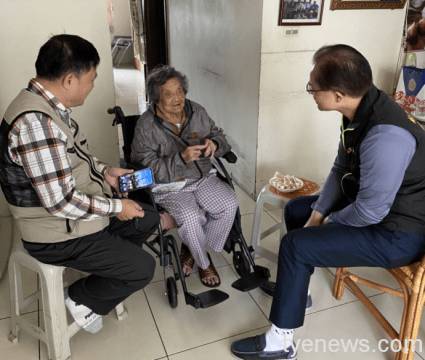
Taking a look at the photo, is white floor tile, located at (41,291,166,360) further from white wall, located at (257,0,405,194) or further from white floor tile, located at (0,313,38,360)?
white wall, located at (257,0,405,194)

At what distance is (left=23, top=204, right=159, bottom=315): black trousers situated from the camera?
1.51m

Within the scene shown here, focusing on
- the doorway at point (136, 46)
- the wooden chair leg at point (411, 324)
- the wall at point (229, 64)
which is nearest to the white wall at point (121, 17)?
the doorway at point (136, 46)

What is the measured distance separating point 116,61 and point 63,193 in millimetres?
8154

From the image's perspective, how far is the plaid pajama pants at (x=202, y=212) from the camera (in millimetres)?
1937

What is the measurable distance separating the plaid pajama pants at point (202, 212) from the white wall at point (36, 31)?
3.36ft

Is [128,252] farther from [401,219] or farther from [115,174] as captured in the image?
[401,219]

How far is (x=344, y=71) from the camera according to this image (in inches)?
54.0

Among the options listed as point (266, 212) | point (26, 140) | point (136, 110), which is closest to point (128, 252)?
point (26, 140)

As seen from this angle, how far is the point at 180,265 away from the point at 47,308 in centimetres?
59

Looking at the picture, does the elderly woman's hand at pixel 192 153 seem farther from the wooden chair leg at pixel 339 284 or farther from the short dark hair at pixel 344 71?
the wooden chair leg at pixel 339 284

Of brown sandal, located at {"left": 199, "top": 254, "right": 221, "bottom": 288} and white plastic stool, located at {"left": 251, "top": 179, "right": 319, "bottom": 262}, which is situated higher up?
white plastic stool, located at {"left": 251, "top": 179, "right": 319, "bottom": 262}

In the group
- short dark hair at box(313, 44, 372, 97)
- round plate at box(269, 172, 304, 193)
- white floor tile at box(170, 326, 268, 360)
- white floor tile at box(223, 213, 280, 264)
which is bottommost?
white floor tile at box(223, 213, 280, 264)

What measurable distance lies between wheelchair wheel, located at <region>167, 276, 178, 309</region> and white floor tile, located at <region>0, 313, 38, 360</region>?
0.60m

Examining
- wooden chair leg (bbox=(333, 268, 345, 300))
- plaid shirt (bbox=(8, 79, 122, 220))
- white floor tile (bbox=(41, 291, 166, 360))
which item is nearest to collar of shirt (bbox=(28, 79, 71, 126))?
Answer: plaid shirt (bbox=(8, 79, 122, 220))
